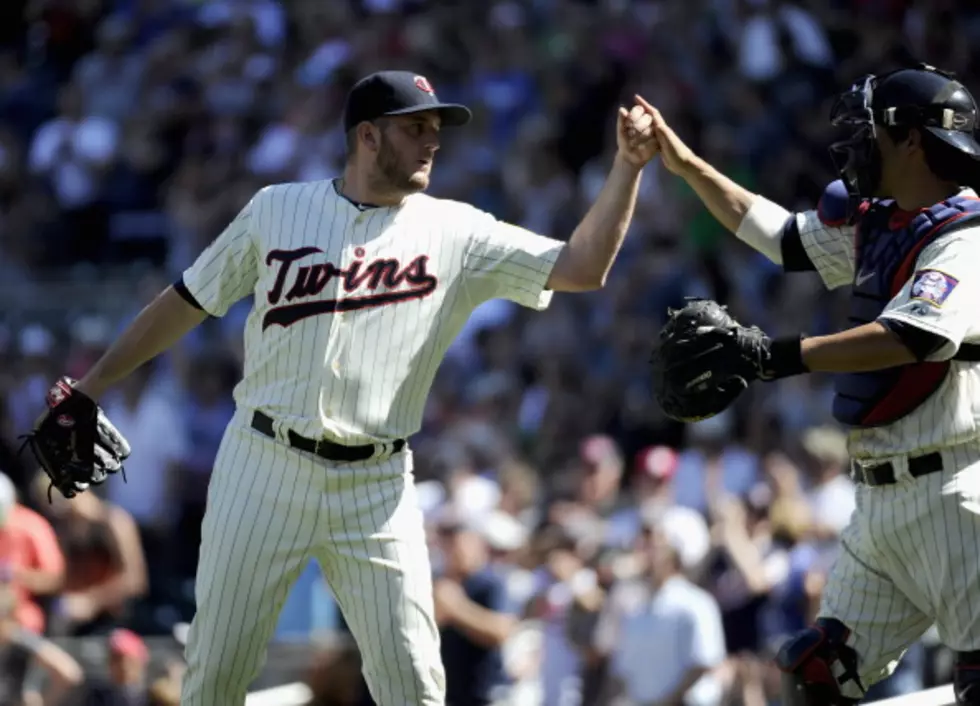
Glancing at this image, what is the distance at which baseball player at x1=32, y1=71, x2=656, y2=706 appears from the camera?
195 inches

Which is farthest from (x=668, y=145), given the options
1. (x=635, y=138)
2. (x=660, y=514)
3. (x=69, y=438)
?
(x=660, y=514)

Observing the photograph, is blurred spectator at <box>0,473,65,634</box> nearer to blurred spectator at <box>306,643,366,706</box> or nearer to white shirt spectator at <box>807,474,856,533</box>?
blurred spectator at <box>306,643,366,706</box>

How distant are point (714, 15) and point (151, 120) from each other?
4950 millimetres

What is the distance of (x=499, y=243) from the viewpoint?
516cm

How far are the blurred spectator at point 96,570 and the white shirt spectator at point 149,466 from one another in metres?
1.75

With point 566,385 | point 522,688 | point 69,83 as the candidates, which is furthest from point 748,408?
point 69,83

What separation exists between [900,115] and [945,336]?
2.38ft

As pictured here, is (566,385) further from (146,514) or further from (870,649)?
(870,649)

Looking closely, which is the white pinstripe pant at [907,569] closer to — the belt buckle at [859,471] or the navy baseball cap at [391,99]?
the belt buckle at [859,471]

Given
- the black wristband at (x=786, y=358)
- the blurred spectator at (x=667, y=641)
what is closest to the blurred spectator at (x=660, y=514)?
the blurred spectator at (x=667, y=641)

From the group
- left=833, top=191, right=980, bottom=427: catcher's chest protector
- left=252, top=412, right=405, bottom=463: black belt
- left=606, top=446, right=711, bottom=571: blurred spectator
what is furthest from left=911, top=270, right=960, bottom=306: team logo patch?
left=606, top=446, right=711, bottom=571: blurred spectator

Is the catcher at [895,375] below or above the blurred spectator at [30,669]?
above

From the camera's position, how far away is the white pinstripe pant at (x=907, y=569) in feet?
15.5

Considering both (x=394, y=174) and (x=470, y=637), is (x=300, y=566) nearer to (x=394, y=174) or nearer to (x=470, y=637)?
(x=394, y=174)
